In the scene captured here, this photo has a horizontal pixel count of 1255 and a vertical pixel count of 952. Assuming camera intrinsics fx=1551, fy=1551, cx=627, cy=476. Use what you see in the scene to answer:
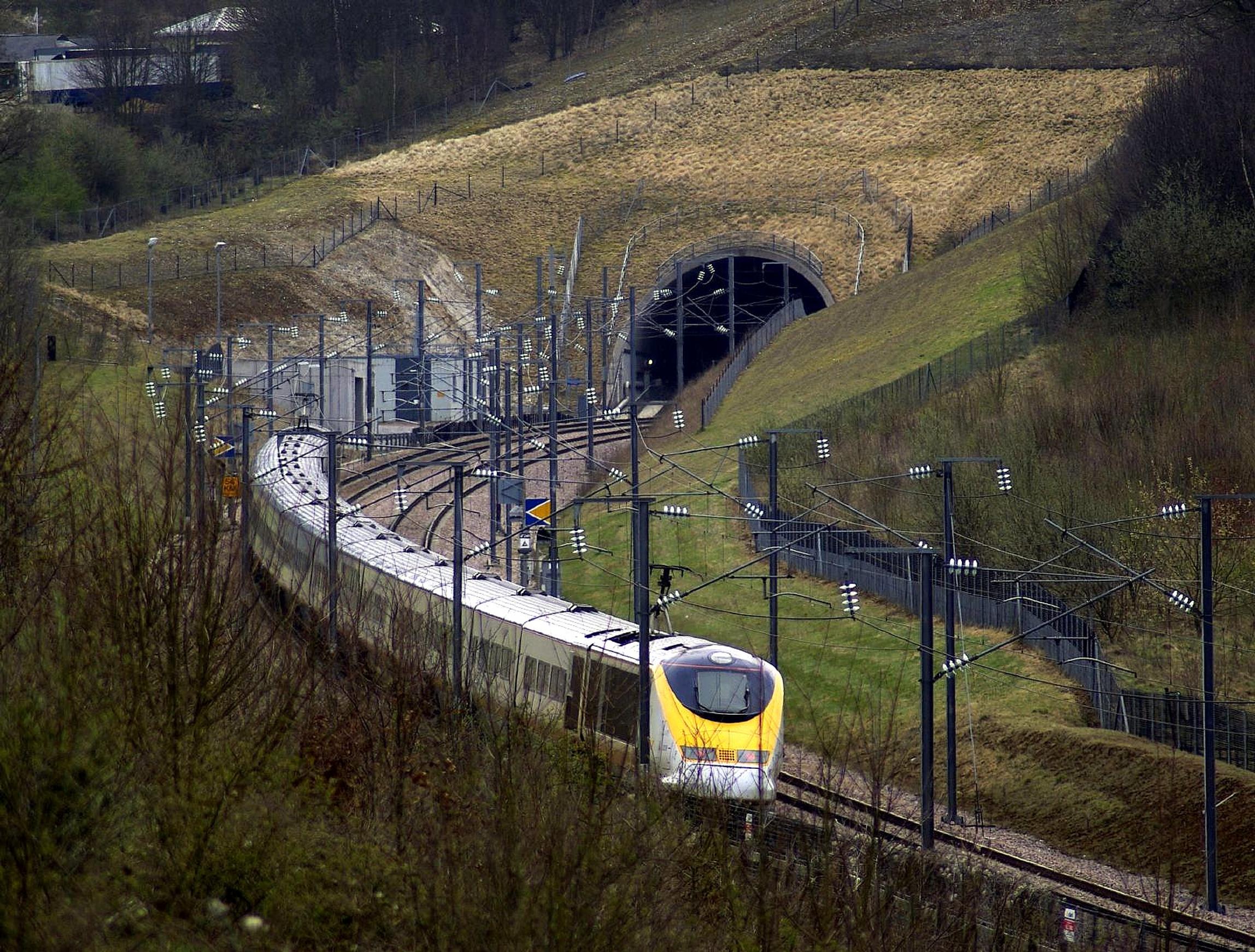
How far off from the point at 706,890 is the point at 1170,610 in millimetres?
22412

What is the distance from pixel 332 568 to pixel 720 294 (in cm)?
6022

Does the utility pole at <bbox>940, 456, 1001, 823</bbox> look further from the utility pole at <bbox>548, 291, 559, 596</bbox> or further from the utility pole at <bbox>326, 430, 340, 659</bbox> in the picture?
the utility pole at <bbox>326, 430, 340, 659</bbox>

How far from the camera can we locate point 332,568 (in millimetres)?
21328

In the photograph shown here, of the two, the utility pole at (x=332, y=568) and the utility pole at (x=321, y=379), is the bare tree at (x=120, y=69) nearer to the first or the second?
the utility pole at (x=321, y=379)

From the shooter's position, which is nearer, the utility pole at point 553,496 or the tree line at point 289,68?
the utility pole at point 553,496

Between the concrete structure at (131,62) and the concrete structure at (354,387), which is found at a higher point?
the concrete structure at (131,62)

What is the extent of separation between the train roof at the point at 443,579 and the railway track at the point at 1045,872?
2857 millimetres

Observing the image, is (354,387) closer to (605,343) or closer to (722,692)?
(605,343)

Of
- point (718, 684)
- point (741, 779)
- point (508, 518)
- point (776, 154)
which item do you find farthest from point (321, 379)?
point (776, 154)

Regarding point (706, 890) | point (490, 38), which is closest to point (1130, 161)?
point (706, 890)

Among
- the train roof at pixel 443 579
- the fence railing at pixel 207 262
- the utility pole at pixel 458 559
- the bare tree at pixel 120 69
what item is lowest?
the train roof at pixel 443 579

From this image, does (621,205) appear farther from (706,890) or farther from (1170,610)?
(706,890)

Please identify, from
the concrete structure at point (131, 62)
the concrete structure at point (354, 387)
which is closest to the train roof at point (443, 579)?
the concrete structure at point (354, 387)

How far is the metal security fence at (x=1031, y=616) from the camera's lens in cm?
2577
